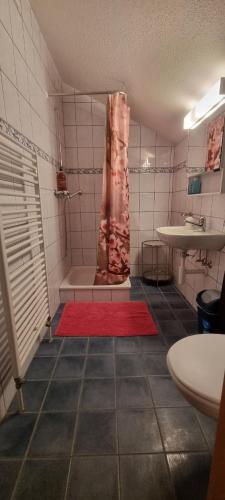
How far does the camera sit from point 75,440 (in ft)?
3.03

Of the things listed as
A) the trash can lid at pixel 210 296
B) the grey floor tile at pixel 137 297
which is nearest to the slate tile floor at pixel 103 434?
the trash can lid at pixel 210 296

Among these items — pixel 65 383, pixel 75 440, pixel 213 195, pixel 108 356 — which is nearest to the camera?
pixel 75 440

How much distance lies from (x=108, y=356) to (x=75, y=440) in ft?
1.73

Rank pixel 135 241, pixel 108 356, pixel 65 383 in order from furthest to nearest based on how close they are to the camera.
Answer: pixel 135 241
pixel 108 356
pixel 65 383

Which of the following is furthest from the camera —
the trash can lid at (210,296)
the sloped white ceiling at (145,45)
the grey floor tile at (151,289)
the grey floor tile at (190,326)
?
the grey floor tile at (151,289)

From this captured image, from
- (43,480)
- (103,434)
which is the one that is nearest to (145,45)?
(103,434)

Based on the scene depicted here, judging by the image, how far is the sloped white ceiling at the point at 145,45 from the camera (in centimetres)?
106

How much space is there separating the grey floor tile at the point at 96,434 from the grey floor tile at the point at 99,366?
234 millimetres

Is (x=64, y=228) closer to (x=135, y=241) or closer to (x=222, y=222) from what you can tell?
(x=135, y=241)

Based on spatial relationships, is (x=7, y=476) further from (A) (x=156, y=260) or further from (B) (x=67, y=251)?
(A) (x=156, y=260)

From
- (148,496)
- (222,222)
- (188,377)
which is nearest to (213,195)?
(222,222)

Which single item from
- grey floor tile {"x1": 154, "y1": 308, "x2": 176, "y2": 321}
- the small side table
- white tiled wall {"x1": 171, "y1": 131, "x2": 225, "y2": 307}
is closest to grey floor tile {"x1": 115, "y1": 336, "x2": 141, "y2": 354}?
grey floor tile {"x1": 154, "y1": 308, "x2": 176, "y2": 321}

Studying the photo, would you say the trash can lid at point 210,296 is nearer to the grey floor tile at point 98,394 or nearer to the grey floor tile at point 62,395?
the grey floor tile at point 98,394

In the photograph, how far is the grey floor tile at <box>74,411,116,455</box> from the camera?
0.89 meters
